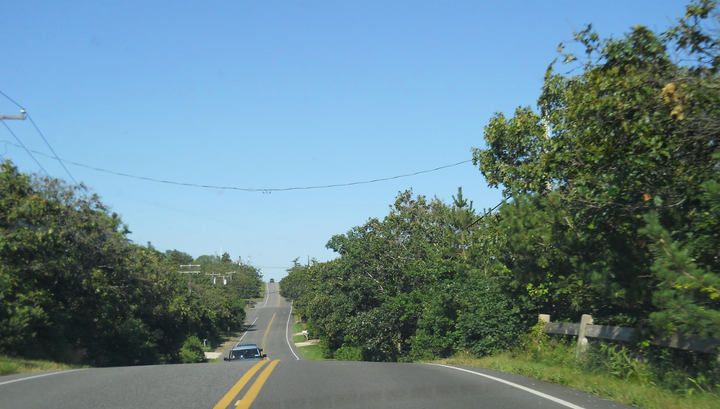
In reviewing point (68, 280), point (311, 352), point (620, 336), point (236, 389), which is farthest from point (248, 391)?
point (311, 352)

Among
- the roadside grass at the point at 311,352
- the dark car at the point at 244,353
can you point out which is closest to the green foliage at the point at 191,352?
the roadside grass at the point at 311,352

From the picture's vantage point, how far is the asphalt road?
7641mm

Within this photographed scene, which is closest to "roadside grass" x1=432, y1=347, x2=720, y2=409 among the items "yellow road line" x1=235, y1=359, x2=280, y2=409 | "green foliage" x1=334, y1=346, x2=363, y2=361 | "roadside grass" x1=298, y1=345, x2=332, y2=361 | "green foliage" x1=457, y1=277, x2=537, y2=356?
"green foliage" x1=457, y1=277, x2=537, y2=356

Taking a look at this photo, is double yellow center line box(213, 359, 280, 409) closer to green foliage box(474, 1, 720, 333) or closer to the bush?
green foliage box(474, 1, 720, 333)

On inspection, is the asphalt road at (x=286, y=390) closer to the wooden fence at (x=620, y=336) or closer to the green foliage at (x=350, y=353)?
the wooden fence at (x=620, y=336)

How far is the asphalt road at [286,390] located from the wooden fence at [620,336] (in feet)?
4.76

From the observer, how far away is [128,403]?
758 centimetres

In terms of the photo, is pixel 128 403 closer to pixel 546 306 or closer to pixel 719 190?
pixel 719 190

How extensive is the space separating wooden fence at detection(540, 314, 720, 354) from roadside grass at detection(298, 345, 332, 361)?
143ft

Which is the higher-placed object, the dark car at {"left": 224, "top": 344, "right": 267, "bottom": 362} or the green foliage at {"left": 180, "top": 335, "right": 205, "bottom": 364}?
the green foliage at {"left": 180, "top": 335, "right": 205, "bottom": 364}

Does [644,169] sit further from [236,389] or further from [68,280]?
[68,280]

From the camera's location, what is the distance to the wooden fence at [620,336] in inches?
310

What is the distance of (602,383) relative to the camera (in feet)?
29.8

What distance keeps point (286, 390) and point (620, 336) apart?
18.7ft
